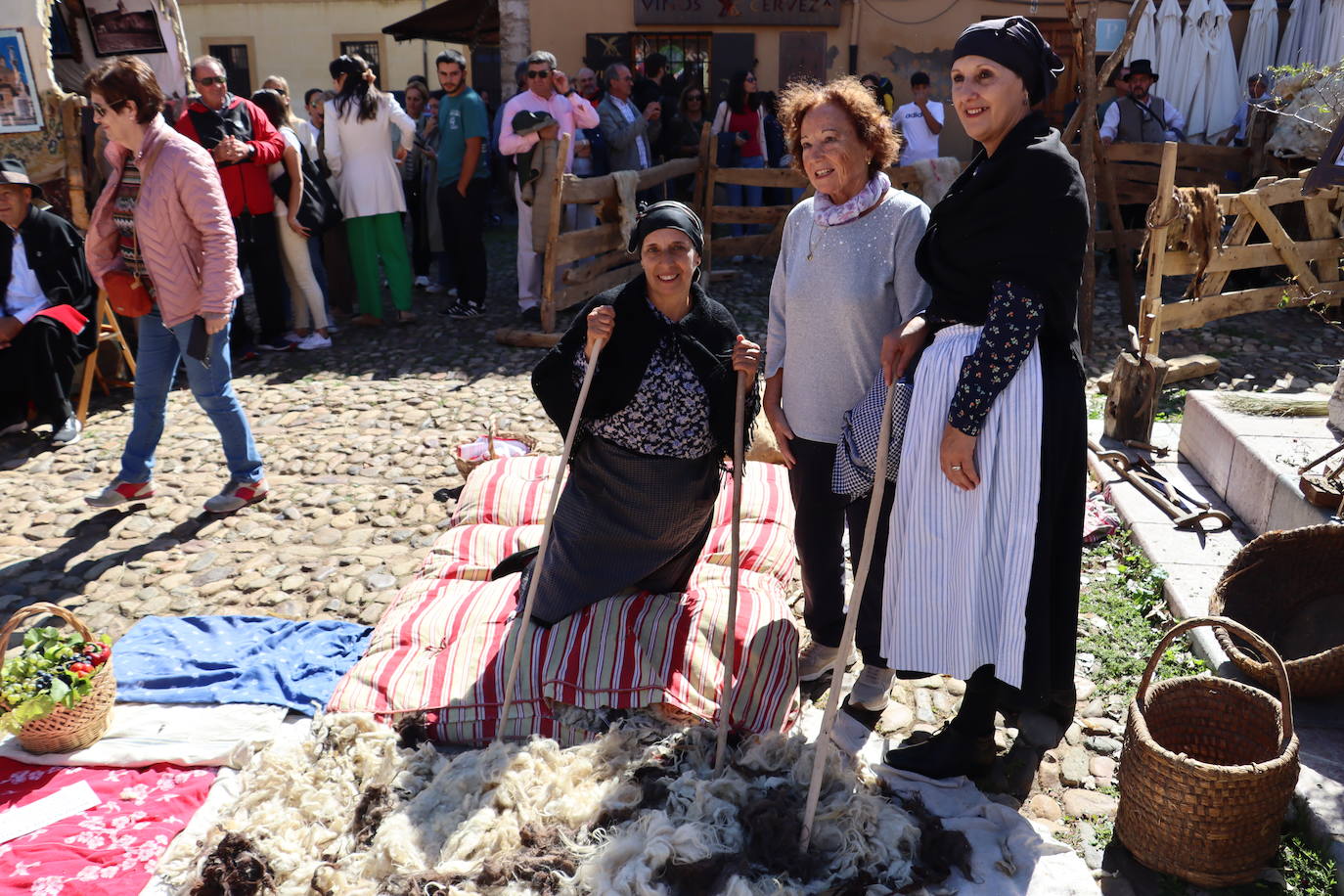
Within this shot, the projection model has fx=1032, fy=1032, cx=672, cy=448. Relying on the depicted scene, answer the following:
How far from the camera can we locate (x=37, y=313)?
672 cm

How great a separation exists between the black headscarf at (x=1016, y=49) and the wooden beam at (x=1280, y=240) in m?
5.68

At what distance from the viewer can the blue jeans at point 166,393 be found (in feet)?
16.8

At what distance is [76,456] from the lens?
20.8 feet

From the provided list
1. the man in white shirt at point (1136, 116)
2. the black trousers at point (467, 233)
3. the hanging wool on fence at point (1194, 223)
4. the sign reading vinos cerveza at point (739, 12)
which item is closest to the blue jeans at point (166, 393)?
the black trousers at point (467, 233)

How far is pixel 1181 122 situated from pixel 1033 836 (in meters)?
11.2

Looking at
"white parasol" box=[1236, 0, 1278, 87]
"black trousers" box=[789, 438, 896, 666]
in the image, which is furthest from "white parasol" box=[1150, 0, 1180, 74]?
"black trousers" box=[789, 438, 896, 666]

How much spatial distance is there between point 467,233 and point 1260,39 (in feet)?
33.3

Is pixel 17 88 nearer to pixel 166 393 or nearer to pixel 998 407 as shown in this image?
pixel 166 393

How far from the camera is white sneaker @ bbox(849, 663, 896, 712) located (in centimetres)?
361

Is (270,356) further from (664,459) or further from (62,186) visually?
(664,459)

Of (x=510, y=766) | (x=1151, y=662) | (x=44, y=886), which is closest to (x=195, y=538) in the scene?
(x=44, y=886)

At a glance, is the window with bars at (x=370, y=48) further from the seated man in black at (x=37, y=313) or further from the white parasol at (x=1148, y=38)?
the seated man in black at (x=37, y=313)

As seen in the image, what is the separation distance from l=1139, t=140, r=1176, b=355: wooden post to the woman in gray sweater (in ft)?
12.4

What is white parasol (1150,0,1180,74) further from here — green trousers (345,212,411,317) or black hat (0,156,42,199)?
black hat (0,156,42,199)
